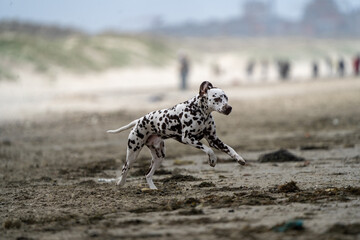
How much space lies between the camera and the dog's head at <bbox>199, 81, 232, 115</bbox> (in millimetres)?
8668

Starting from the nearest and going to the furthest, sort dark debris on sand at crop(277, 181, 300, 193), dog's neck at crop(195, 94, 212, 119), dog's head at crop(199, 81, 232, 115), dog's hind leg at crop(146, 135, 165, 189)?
dark debris on sand at crop(277, 181, 300, 193) < dog's head at crop(199, 81, 232, 115) < dog's neck at crop(195, 94, 212, 119) < dog's hind leg at crop(146, 135, 165, 189)

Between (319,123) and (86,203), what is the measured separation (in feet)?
40.5

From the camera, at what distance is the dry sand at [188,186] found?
6570mm

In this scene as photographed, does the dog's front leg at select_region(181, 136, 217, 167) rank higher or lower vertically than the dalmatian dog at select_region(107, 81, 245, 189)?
lower

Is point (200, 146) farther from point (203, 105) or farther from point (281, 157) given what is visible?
point (281, 157)

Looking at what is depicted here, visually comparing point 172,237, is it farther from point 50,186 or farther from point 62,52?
point 62,52

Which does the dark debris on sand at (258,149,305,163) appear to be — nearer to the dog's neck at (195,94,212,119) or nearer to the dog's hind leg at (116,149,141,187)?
the dog's hind leg at (116,149,141,187)

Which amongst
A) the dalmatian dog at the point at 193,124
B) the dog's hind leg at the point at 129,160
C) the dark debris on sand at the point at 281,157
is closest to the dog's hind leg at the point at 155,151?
the dalmatian dog at the point at 193,124

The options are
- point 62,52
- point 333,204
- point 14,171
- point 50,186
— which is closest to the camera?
point 333,204

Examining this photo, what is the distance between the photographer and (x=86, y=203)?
8344 mm

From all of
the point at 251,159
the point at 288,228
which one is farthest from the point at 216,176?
the point at 288,228

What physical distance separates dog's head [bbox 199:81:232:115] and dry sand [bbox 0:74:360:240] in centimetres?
102

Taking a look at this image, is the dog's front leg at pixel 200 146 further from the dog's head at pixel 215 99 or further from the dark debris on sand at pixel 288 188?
the dark debris on sand at pixel 288 188

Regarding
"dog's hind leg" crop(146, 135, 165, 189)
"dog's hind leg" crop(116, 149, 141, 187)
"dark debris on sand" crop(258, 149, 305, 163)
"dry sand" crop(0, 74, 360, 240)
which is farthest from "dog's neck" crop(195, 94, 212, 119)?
"dark debris on sand" crop(258, 149, 305, 163)
